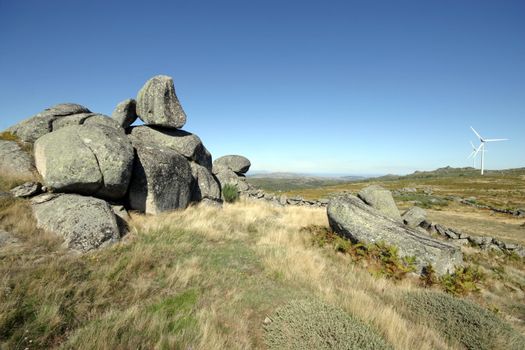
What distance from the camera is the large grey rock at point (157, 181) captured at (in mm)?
11820

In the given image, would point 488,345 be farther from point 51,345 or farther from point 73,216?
point 73,216

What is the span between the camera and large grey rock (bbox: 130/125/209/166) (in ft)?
53.4

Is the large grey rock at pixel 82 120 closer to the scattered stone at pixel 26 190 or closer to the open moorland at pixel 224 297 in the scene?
the scattered stone at pixel 26 190

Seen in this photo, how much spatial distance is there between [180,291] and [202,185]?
1144cm

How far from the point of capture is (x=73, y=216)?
794 cm

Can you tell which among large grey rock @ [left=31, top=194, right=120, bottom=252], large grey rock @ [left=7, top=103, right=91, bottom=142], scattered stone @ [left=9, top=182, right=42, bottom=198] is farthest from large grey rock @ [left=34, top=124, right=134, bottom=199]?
large grey rock @ [left=7, top=103, right=91, bottom=142]

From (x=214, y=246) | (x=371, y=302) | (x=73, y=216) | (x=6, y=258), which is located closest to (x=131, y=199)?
(x=73, y=216)

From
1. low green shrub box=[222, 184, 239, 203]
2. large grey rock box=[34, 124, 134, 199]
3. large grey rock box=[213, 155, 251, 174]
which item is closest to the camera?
large grey rock box=[34, 124, 134, 199]

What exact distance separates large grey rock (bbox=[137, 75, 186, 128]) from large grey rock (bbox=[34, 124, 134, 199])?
5.12 m

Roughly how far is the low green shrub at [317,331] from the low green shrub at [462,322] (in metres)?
2.36

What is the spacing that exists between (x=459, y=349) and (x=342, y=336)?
3.00m

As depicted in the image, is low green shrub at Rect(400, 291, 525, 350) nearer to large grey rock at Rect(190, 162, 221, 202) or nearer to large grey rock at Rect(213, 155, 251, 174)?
large grey rock at Rect(190, 162, 221, 202)

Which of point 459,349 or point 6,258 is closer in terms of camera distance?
point 459,349

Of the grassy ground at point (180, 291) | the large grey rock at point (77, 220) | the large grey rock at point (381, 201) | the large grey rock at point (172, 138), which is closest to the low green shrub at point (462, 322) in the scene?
the grassy ground at point (180, 291)
